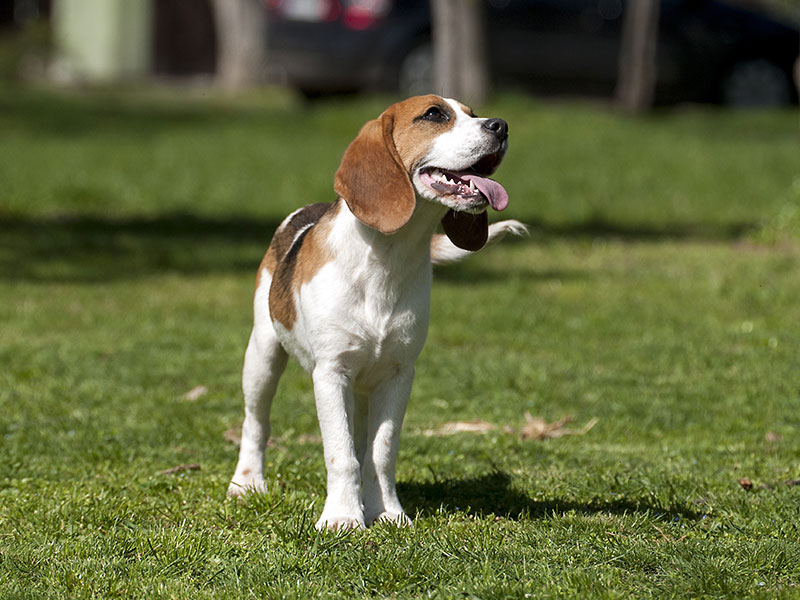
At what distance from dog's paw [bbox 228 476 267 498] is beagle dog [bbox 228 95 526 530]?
1.74ft

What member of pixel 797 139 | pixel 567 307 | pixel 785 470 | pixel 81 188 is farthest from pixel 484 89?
pixel 785 470

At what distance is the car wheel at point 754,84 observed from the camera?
59.8ft

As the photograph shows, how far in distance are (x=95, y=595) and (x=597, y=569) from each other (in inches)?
59.5

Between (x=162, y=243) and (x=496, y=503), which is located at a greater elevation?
(x=496, y=503)

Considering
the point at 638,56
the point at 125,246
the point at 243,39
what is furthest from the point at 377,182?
the point at 243,39

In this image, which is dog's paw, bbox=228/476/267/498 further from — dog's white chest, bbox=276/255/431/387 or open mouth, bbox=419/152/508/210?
open mouth, bbox=419/152/508/210

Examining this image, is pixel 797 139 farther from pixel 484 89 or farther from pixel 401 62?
pixel 401 62

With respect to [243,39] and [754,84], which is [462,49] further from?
[243,39]

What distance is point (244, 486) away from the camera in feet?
→ 16.1

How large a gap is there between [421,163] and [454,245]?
0.43m

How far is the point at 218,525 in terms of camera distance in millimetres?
4523

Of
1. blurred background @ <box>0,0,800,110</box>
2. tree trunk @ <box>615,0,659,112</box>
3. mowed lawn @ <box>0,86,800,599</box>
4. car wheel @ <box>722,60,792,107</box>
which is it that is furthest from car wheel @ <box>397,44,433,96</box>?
car wheel @ <box>722,60,792,107</box>

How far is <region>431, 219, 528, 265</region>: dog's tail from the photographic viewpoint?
189 inches

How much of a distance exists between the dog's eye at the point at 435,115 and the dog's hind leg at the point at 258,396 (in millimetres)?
1033
